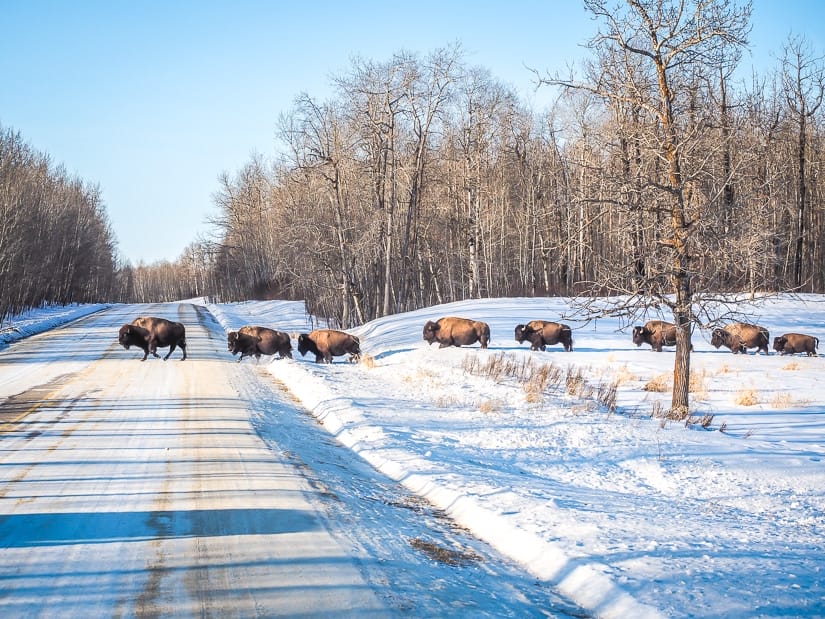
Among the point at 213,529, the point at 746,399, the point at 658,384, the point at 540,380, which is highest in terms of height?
the point at 213,529

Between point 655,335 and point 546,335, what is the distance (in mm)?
4164

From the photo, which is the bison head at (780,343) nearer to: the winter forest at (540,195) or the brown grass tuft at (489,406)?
the winter forest at (540,195)

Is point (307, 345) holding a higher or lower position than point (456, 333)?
lower

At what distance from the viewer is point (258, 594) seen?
4.48 metres

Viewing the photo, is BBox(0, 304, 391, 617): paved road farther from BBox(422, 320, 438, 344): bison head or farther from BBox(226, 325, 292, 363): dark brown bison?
BBox(422, 320, 438, 344): bison head

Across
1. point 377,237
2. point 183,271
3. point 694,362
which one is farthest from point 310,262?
point 183,271

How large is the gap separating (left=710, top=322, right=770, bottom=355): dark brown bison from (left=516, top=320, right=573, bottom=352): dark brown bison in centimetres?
559

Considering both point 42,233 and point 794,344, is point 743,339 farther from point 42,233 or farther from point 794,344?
point 42,233

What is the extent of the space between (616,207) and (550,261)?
3615 centimetres

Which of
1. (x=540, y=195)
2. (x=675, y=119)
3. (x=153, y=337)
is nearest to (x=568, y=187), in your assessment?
(x=675, y=119)

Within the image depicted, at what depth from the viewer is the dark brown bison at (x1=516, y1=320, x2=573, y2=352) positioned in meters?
25.3

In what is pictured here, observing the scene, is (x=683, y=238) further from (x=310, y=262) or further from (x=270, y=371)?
(x=310, y=262)

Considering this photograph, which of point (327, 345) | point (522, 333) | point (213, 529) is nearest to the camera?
point (213, 529)

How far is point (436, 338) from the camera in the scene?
2516 cm
